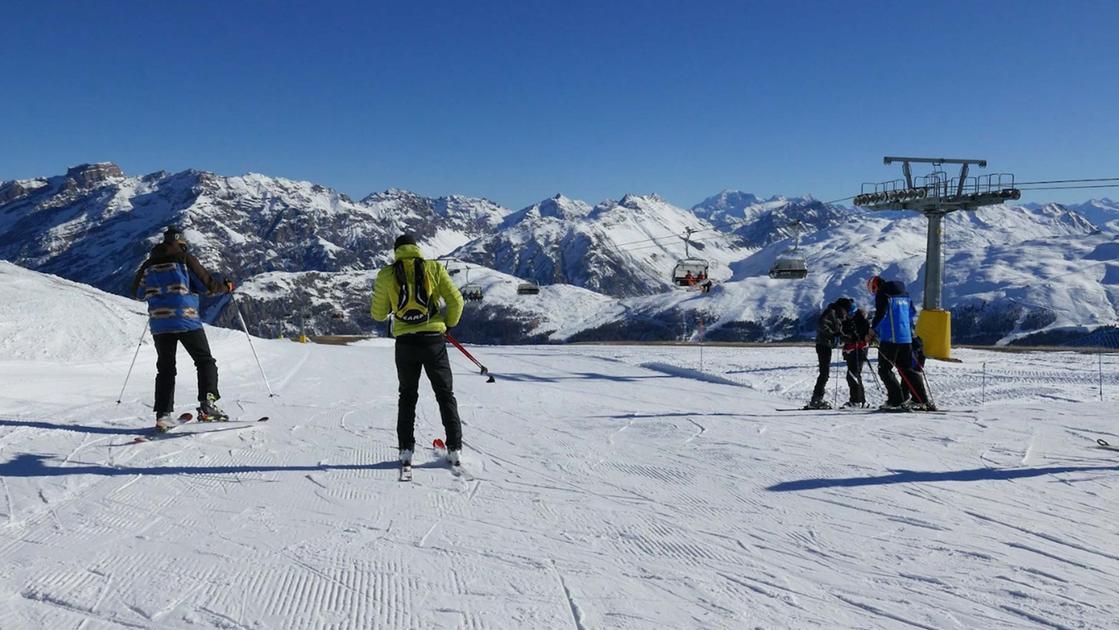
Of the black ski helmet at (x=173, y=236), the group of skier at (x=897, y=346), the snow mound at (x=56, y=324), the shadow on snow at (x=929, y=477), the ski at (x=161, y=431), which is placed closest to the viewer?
the shadow on snow at (x=929, y=477)

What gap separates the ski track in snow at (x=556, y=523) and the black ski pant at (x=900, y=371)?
58.0 inches

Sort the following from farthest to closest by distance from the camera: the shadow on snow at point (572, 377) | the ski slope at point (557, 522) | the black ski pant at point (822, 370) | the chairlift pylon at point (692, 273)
→ the chairlift pylon at point (692, 273) → the shadow on snow at point (572, 377) → the black ski pant at point (822, 370) → the ski slope at point (557, 522)

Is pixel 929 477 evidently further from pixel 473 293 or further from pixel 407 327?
pixel 473 293

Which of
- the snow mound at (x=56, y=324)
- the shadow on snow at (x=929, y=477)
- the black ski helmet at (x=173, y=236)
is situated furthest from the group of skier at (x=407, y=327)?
the snow mound at (x=56, y=324)

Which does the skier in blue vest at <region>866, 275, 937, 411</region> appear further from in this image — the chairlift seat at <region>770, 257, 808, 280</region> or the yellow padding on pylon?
the chairlift seat at <region>770, 257, 808, 280</region>

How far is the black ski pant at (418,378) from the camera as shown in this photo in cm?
578

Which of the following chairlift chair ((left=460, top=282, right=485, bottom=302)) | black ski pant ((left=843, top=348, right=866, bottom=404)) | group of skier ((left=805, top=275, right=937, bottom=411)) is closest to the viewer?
group of skier ((left=805, top=275, right=937, bottom=411))

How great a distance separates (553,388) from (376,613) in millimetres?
10226

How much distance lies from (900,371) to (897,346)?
15.9 inches

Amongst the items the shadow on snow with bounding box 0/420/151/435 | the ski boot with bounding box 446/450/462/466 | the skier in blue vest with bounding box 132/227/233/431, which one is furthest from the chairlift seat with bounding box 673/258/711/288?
the ski boot with bounding box 446/450/462/466

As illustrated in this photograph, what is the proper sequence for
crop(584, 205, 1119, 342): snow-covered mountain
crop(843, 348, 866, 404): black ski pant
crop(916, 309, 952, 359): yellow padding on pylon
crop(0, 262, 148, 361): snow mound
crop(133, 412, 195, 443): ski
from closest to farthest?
crop(133, 412, 195, 443): ski
crop(843, 348, 866, 404): black ski pant
crop(0, 262, 148, 361): snow mound
crop(916, 309, 952, 359): yellow padding on pylon
crop(584, 205, 1119, 342): snow-covered mountain

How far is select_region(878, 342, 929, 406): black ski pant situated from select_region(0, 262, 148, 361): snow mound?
1390 centimetres

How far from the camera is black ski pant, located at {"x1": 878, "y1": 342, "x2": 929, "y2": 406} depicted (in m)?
10.4

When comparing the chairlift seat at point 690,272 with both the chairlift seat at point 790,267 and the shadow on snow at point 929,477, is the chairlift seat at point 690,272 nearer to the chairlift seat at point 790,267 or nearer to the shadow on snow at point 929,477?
the chairlift seat at point 790,267
